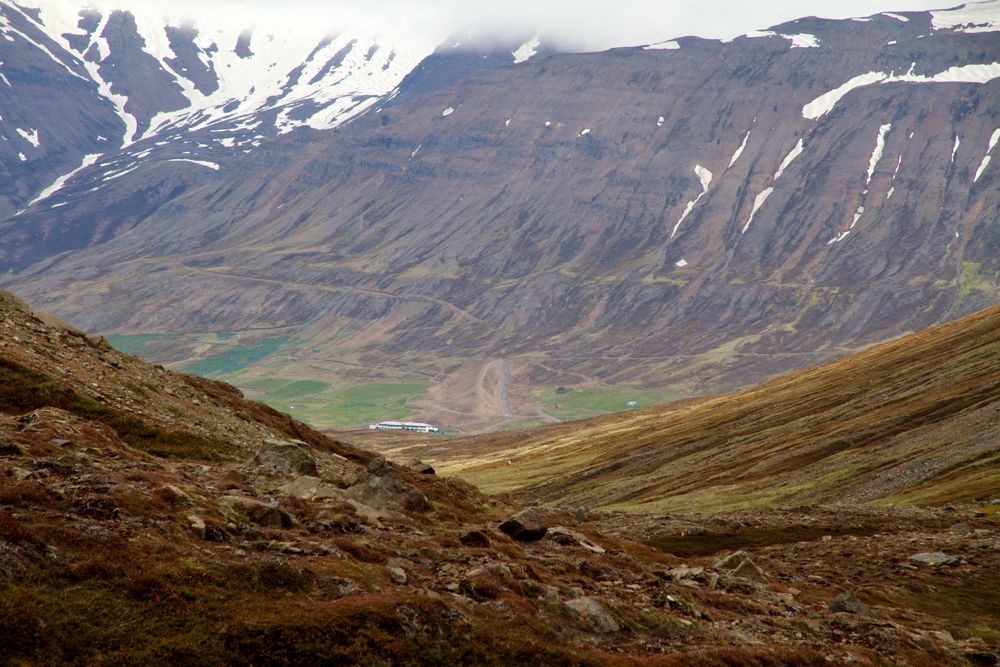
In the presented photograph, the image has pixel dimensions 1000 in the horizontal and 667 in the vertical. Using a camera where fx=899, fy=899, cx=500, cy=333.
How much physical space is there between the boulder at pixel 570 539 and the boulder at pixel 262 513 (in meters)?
11.9

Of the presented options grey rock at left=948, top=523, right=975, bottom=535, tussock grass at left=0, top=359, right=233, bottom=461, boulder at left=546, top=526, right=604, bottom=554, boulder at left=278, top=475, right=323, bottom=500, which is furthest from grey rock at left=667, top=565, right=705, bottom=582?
grey rock at left=948, top=523, right=975, bottom=535

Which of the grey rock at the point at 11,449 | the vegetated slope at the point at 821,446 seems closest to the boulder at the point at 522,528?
the grey rock at the point at 11,449

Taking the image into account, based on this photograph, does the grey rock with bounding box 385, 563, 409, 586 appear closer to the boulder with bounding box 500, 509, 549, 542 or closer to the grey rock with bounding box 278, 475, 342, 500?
the grey rock with bounding box 278, 475, 342, 500

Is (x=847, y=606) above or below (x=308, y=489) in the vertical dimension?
below

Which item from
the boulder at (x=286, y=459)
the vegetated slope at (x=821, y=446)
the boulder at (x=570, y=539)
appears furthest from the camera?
the vegetated slope at (x=821, y=446)

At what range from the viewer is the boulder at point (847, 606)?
107 feet

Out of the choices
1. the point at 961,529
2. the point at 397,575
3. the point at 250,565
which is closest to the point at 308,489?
the point at 397,575

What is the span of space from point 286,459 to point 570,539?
11538 millimetres

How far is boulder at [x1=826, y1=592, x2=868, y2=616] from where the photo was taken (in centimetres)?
3266

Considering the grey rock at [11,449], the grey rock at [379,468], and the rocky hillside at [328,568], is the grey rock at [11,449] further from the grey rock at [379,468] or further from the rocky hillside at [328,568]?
the grey rock at [379,468]

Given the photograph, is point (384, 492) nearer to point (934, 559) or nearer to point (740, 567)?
point (740, 567)

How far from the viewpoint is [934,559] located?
43688mm

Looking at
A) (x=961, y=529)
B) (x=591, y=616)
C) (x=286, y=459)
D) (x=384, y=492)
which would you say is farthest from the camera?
(x=961, y=529)

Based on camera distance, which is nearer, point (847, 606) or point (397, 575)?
point (397, 575)
